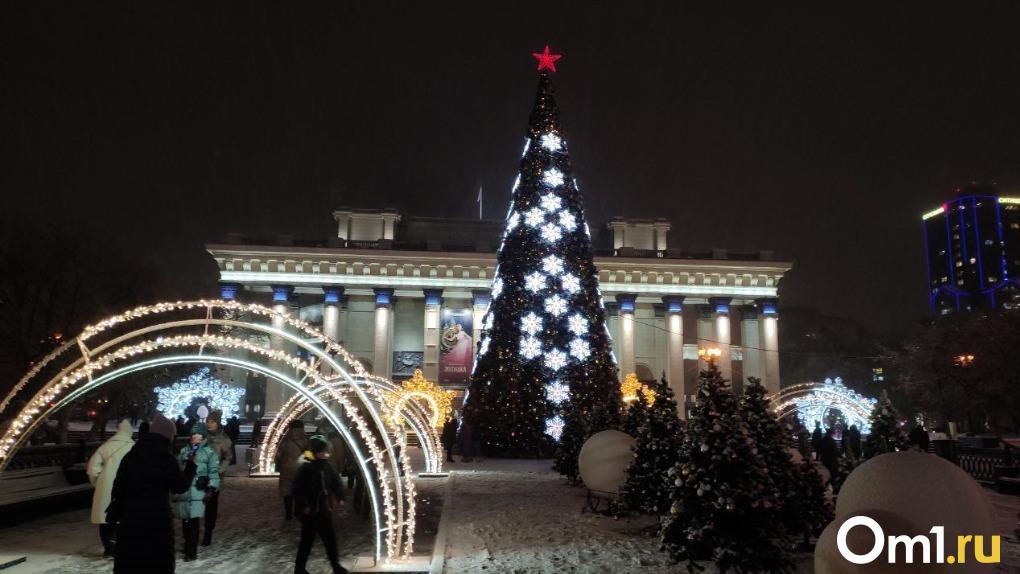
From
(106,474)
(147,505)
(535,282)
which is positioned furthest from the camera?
(535,282)

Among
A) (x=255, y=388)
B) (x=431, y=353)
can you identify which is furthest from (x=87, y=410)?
(x=431, y=353)

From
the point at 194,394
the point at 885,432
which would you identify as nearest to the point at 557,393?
the point at 885,432

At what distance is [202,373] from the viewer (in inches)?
1602

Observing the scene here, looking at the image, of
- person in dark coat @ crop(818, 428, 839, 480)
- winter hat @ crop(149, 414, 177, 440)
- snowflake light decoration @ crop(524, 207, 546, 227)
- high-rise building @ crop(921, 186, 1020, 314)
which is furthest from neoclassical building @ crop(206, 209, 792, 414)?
high-rise building @ crop(921, 186, 1020, 314)

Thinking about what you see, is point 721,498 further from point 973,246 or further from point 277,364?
point 973,246

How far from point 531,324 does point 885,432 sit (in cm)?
1382

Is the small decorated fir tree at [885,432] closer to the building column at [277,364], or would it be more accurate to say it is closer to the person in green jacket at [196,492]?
the person in green jacket at [196,492]

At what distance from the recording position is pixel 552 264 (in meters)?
22.0

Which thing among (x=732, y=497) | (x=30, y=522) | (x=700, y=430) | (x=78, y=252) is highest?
(x=78, y=252)

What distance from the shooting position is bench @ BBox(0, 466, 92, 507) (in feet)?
38.3

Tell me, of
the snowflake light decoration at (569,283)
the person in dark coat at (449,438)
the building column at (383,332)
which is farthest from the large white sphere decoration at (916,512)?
the building column at (383,332)

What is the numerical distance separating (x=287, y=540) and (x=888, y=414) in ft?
28.1

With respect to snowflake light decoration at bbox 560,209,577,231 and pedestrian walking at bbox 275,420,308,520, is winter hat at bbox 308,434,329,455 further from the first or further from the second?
snowflake light decoration at bbox 560,209,577,231

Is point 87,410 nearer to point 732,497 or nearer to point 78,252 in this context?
point 78,252
